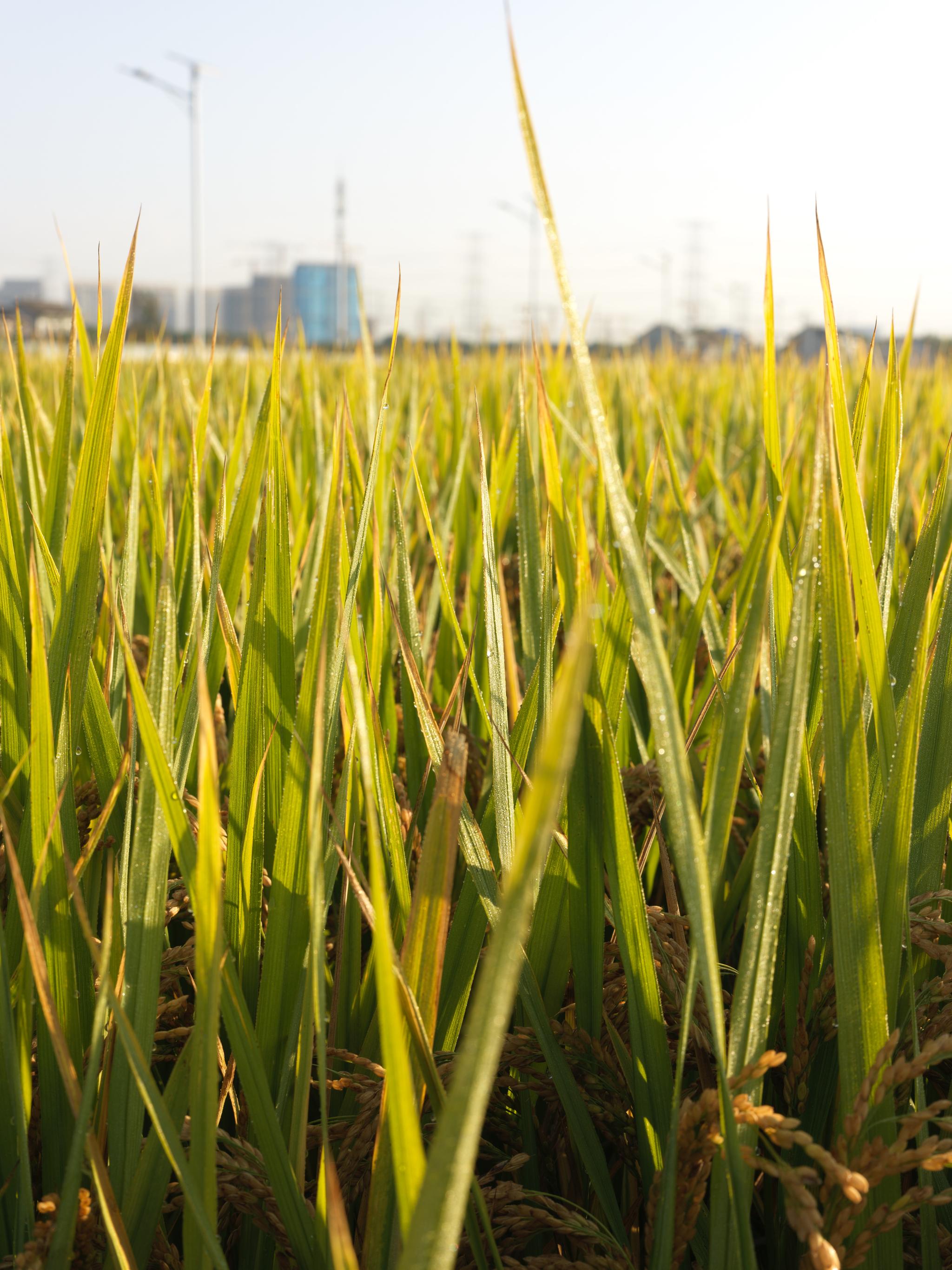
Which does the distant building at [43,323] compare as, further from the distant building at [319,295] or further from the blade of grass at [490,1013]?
the distant building at [319,295]

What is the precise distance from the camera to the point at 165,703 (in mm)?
442

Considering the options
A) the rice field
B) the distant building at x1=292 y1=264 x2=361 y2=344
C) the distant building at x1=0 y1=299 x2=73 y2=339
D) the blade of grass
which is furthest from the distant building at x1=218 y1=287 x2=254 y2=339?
the blade of grass

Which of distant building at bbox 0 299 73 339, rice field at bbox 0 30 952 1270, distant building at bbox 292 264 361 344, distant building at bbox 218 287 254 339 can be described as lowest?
rice field at bbox 0 30 952 1270

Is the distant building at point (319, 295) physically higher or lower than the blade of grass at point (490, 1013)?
higher

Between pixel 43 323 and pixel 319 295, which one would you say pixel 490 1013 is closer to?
pixel 43 323

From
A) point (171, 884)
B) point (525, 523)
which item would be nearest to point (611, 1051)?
point (171, 884)

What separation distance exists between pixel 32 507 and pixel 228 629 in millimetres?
145

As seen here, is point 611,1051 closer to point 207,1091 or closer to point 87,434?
point 207,1091

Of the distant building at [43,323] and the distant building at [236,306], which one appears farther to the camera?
the distant building at [236,306]

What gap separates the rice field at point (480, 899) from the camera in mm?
309

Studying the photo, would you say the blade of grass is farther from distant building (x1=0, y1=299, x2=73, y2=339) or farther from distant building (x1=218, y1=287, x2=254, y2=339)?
distant building (x1=218, y1=287, x2=254, y2=339)

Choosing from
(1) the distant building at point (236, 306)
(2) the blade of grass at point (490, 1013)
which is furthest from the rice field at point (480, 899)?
(1) the distant building at point (236, 306)

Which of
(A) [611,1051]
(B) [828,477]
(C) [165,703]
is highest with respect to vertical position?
(B) [828,477]

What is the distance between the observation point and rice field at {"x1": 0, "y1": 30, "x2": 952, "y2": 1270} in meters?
0.31
